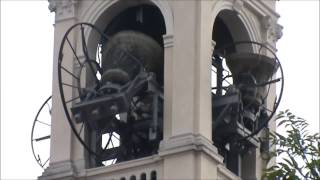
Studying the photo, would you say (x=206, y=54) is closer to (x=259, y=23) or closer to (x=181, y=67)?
(x=181, y=67)

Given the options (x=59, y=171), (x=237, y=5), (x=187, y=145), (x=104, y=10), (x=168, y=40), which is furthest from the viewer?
(x=104, y=10)

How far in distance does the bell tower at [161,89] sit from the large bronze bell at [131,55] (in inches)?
0.9

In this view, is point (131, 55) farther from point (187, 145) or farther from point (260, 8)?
point (260, 8)

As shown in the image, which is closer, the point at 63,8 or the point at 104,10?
the point at 104,10

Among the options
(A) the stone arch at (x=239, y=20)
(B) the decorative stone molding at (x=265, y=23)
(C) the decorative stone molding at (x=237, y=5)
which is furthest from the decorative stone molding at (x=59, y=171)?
(B) the decorative stone molding at (x=265, y=23)

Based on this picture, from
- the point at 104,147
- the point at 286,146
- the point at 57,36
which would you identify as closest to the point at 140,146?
the point at 104,147

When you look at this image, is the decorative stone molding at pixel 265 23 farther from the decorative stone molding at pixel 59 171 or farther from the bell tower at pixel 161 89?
the decorative stone molding at pixel 59 171

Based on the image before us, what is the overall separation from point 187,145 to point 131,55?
282 cm

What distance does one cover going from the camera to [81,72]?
→ 3650 cm

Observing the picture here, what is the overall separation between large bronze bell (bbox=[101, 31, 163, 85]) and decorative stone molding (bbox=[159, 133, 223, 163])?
1.89m

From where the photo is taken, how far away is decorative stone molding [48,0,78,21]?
37281 millimetres

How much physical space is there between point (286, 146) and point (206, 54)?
A: 35.9 ft

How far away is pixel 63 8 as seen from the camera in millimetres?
37531

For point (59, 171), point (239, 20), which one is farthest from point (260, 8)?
point (59, 171)
